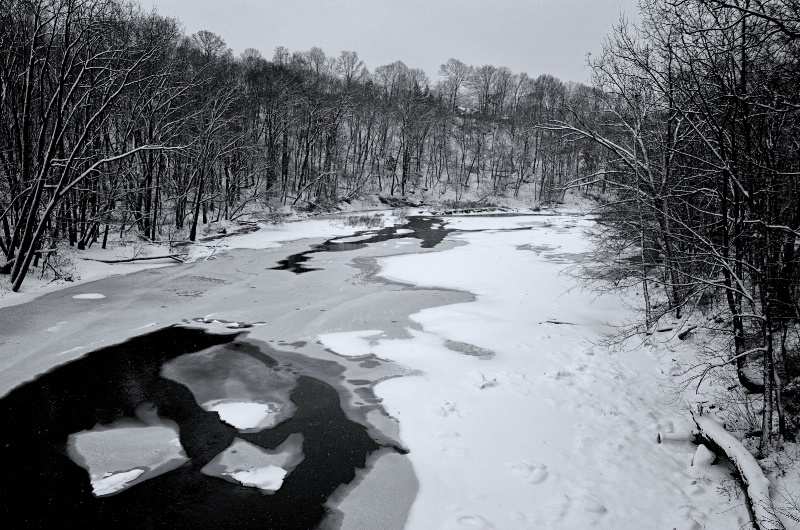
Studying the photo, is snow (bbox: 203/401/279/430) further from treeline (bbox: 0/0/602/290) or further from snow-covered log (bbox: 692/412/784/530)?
treeline (bbox: 0/0/602/290)

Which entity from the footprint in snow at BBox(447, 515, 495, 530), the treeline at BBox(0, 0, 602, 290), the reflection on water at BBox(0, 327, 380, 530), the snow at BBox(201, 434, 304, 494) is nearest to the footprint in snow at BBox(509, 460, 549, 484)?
the footprint in snow at BBox(447, 515, 495, 530)

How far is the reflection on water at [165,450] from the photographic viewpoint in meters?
4.21

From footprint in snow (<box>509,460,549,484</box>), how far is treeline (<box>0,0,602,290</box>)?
22.3 feet

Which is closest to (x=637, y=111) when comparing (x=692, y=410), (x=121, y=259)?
(x=692, y=410)

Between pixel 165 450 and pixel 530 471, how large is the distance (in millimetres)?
4202

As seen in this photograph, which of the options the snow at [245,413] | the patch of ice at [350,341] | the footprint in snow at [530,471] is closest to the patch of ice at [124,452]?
the snow at [245,413]

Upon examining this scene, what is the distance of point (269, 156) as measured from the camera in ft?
112

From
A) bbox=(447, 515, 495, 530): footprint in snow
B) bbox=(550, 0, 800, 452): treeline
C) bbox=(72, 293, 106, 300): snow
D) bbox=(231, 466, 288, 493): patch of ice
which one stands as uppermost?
bbox=(550, 0, 800, 452): treeline

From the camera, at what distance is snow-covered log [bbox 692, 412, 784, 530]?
394cm

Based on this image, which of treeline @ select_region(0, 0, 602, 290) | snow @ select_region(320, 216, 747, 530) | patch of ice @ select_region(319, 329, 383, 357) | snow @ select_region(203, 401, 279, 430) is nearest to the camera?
snow @ select_region(320, 216, 747, 530)

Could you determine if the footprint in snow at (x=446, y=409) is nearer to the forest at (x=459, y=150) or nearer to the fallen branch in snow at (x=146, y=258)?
the forest at (x=459, y=150)

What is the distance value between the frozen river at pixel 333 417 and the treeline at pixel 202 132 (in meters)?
4.54

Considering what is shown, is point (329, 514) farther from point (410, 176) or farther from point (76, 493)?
point (410, 176)

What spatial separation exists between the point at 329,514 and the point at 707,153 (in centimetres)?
930
